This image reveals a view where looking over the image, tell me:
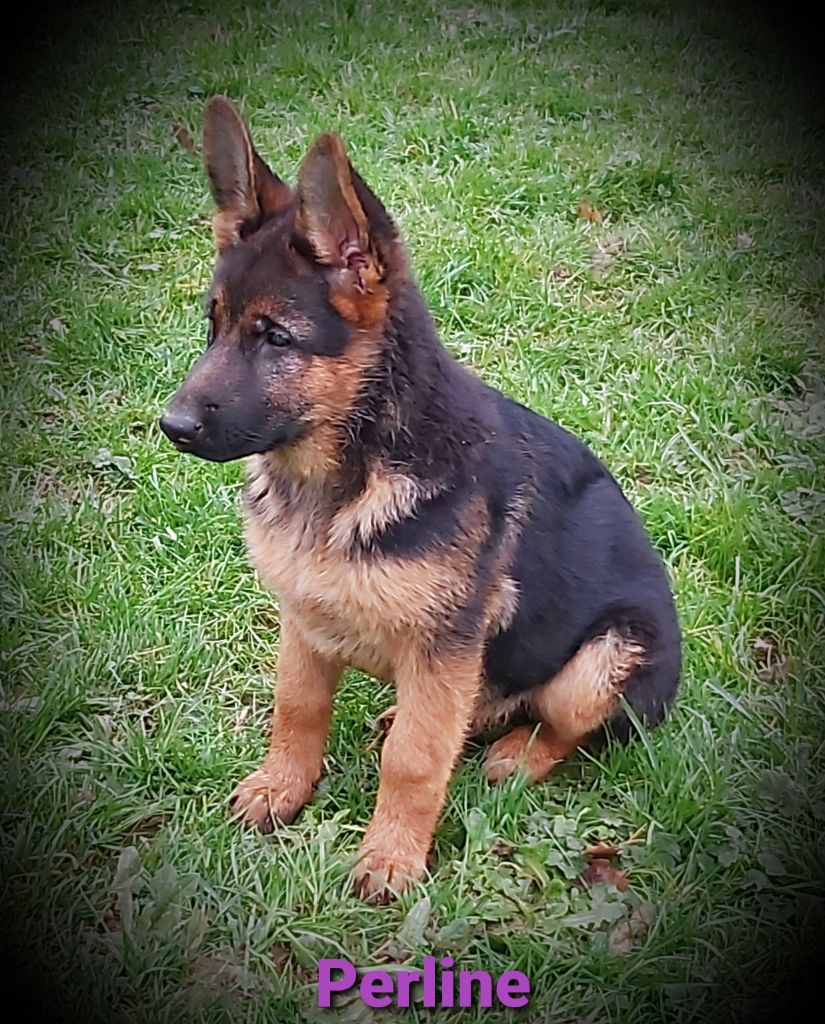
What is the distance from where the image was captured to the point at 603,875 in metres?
3.55

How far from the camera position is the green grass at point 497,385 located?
3.31 metres

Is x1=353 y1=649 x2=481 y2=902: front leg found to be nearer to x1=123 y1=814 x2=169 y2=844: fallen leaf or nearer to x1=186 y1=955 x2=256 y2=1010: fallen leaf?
x1=186 y1=955 x2=256 y2=1010: fallen leaf

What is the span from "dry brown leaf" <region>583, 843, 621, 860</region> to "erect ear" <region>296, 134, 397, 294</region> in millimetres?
2012

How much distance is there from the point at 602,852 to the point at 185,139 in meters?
6.24

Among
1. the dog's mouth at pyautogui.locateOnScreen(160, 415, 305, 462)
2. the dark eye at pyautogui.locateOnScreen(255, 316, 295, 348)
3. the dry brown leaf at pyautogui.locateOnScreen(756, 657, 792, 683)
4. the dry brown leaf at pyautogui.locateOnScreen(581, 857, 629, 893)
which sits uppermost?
the dark eye at pyautogui.locateOnScreen(255, 316, 295, 348)

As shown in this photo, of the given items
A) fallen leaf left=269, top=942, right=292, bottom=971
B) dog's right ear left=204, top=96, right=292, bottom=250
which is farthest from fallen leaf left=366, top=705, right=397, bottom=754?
dog's right ear left=204, top=96, right=292, bottom=250

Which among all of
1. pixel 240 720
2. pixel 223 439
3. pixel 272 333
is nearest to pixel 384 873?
pixel 240 720

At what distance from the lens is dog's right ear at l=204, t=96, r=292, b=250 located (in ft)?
9.88

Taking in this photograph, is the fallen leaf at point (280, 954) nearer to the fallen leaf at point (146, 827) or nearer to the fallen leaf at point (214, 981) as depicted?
the fallen leaf at point (214, 981)

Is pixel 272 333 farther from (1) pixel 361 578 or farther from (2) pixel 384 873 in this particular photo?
(2) pixel 384 873


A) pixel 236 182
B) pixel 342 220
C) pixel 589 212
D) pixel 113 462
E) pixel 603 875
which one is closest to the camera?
pixel 342 220

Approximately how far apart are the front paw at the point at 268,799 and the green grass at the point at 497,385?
68mm

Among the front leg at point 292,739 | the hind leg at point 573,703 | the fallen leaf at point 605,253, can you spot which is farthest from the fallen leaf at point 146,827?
the fallen leaf at point 605,253

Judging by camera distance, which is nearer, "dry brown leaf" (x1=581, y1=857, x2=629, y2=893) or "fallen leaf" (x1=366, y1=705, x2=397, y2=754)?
A: "dry brown leaf" (x1=581, y1=857, x2=629, y2=893)
